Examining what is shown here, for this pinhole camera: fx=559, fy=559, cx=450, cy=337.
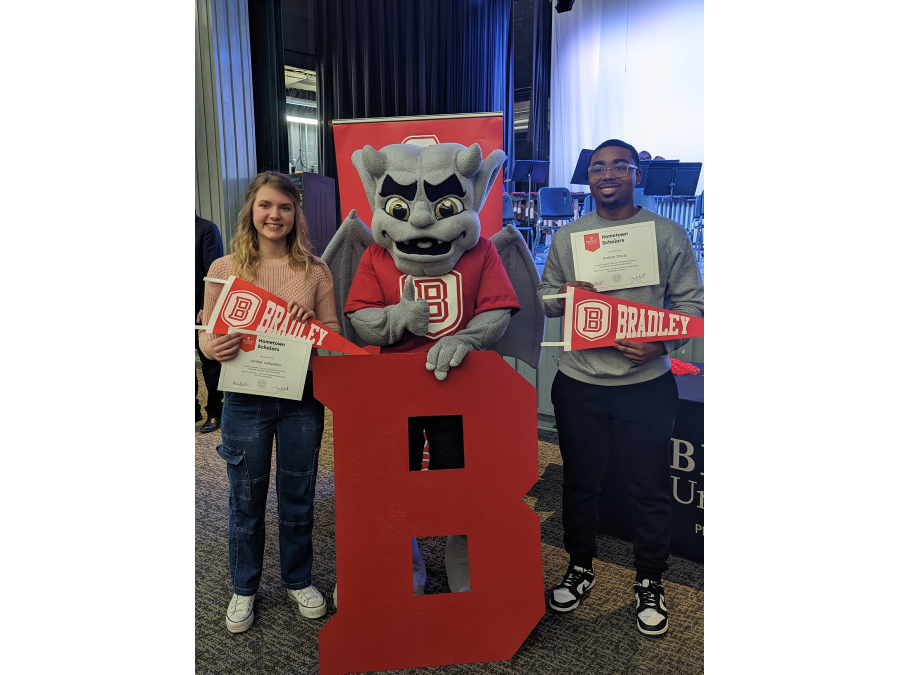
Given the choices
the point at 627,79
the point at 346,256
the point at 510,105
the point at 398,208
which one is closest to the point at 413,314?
the point at 398,208

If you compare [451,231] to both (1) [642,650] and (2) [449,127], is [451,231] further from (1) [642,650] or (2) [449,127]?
(1) [642,650]

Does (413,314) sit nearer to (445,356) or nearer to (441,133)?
(445,356)

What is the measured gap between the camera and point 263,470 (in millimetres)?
1616

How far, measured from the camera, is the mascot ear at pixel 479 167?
4.99 ft

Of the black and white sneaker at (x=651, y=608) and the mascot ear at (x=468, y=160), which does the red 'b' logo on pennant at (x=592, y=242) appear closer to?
the mascot ear at (x=468, y=160)

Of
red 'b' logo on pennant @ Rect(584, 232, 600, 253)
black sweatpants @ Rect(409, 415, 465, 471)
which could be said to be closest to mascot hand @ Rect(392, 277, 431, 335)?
black sweatpants @ Rect(409, 415, 465, 471)

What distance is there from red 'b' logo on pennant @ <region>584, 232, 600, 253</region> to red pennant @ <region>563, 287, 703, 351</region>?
14 centimetres

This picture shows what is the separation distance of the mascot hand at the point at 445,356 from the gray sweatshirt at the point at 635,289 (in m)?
0.31

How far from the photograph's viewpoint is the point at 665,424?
1.62 meters

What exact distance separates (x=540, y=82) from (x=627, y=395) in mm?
2024

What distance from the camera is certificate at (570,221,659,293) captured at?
1.56 meters

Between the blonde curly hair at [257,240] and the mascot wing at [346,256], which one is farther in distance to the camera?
the mascot wing at [346,256]

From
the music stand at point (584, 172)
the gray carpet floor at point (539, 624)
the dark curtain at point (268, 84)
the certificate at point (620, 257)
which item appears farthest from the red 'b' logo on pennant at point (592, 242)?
the dark curtain at point (268, 84)

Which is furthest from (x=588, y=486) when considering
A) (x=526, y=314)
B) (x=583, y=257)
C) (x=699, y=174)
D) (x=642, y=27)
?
(x=642, y=27)
